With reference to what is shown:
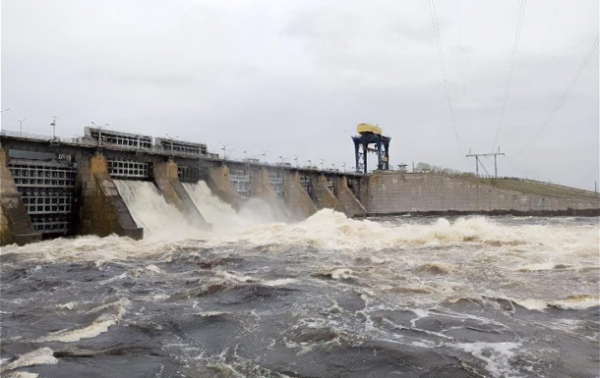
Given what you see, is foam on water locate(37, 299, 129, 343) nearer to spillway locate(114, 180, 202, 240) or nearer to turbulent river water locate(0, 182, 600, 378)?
turbulent river water locate(0, 182, 600, 378)

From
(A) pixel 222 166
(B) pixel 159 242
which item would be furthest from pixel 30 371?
(A) pixel 222 166

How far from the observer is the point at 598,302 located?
974 cm

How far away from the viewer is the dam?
22.1 m

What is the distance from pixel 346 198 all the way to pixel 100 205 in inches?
1358

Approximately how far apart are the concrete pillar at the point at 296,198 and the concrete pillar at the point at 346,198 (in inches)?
398

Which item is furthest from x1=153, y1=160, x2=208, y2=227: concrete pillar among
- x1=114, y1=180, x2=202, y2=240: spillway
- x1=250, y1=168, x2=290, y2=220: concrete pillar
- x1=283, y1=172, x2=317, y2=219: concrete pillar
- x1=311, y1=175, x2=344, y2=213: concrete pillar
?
x1=311, y1=175, x2=344, y2=213: concrete pillar

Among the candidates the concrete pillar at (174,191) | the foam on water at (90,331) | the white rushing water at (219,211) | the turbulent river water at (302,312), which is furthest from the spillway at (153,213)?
the foam on water at (90,331)

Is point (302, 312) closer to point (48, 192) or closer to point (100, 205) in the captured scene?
point (100, 205)

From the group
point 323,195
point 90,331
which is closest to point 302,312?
point 90,331

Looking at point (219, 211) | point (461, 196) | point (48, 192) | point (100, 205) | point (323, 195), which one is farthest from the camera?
point (461, 196)

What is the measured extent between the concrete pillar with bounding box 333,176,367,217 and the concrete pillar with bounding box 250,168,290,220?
590 inches

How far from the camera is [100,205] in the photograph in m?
22.7

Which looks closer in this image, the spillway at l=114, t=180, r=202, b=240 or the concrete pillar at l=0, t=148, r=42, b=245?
the concrete pillar at l=0, t=148, r=42, b=245

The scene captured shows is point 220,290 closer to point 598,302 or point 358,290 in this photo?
point 358,290
